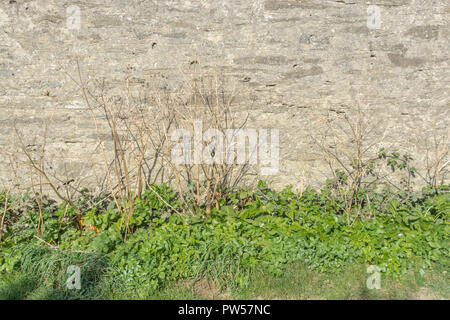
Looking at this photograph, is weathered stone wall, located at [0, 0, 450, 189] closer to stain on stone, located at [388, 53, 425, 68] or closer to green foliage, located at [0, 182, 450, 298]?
stain on stone, located at [388, 53, 425, 68]

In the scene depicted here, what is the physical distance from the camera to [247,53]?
13.0 ft

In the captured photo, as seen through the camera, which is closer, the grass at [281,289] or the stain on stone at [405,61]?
the grass at [281,289]

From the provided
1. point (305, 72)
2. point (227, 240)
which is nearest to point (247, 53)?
point (305, 72)

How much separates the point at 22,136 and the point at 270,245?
2.89 metres

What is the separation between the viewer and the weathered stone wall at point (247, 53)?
388 cm

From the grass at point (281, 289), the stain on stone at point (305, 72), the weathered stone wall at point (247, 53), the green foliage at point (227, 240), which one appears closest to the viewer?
the grass at point (281, 289)

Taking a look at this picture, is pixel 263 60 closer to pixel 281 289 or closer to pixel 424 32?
pixel 424 32

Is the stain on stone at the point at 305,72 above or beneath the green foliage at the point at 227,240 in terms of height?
above

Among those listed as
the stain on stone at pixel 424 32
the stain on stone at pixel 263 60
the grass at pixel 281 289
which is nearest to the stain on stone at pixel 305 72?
the stain on stone at pixel 263 60

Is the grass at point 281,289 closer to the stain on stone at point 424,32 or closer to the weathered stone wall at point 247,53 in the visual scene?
the weathered stone wall at point 247,53

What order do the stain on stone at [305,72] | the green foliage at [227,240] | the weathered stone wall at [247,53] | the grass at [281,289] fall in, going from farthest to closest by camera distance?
1. the stain on stone at [305,72]
2. the weathered stone wall at [247,53]
3. the green foliage at [227,240]
4. the grass at [281,289]

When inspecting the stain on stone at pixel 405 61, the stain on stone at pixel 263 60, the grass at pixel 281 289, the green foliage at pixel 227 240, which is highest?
the stain on stone at pixel 263 60
